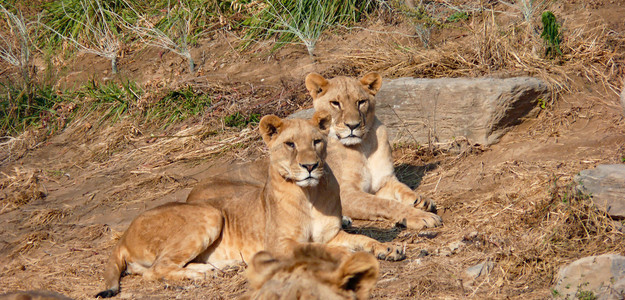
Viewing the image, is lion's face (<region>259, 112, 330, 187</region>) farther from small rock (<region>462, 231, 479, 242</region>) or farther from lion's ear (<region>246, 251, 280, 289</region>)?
Result: lion's ear (<region>246, 251, 280, 289</region>)

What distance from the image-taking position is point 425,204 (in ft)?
23.9

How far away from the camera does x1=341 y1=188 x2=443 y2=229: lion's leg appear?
6840 mm

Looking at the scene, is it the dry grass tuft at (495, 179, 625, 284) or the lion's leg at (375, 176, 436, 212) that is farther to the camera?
the lion's leg at (375, 176, 436, 212)

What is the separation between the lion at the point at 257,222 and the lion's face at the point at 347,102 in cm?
116

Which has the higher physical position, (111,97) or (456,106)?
(456,106)

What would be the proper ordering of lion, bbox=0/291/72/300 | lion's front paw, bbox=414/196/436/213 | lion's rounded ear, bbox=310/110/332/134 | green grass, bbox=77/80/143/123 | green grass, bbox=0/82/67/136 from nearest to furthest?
lion, bbox=0/291/72/300
lion's rounded ear, bbox=310/110/332/134
lion's front paw, bbox=414/196/436/213
green grass, bbox=77/80/143/123
green grass, bbox=0/82/67/136

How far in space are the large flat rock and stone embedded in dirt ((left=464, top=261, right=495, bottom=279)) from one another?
11.6ft

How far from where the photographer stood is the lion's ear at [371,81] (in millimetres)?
7570

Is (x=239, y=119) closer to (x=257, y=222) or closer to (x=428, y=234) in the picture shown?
(x=257, y=222)

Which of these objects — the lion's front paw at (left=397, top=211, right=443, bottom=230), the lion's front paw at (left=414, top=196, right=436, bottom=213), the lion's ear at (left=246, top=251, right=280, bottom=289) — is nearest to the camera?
the lion's ear at (left=246, top=251, right=280, bottom=289)

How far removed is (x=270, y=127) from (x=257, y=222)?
3.04ft

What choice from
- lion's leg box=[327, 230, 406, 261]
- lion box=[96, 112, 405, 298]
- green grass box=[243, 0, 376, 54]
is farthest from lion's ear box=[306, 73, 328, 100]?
green grass box=[243, 0, 376, 54]

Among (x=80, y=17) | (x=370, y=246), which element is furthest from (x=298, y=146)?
(x=80, y=17)

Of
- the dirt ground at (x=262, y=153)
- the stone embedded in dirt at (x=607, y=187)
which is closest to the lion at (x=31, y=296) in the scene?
the dirt ground at (x=262, y=153)
